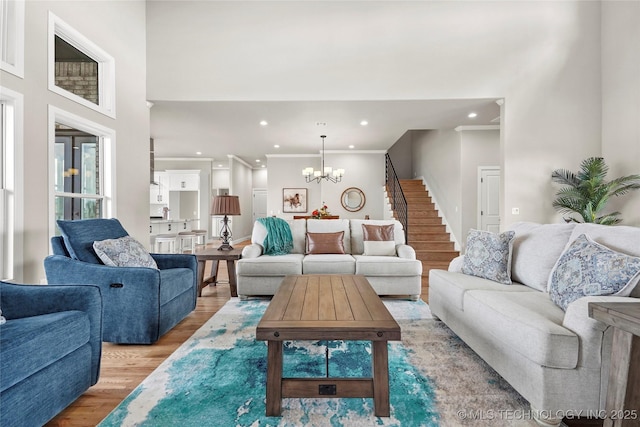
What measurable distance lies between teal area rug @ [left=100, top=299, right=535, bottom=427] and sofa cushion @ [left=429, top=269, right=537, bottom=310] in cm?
36

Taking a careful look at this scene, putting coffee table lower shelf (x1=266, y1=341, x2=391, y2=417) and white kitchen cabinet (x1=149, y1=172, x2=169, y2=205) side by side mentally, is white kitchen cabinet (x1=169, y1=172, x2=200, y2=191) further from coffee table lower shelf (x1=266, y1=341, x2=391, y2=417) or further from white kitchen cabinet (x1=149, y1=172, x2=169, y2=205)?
coffee table lower shelf (x1=266, y1=341, x2=391, y2=417)

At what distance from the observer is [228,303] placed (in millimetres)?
3551

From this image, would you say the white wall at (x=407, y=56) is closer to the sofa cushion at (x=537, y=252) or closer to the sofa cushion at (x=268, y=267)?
the sofa cushion at (x=537, y=252)

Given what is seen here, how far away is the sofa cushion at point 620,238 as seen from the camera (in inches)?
69.2

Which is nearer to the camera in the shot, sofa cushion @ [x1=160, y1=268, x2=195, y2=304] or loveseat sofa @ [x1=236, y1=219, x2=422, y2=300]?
sofa cushion @ [x1=160, y1=268, x2=195, y2=304]

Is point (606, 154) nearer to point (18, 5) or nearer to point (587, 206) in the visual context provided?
point (587, 206)

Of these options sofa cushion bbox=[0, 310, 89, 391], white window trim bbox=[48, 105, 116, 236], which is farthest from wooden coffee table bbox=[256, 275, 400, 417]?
white window trim bbox=[48, 105, 116, 236]

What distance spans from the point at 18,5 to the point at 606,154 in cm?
721

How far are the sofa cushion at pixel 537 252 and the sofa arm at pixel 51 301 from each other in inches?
118

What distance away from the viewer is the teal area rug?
1546mm

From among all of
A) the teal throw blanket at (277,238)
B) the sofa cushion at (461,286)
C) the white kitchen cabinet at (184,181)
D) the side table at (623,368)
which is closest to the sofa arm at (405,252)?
the sofa cushion at (461,286)

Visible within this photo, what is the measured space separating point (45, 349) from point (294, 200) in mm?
7792

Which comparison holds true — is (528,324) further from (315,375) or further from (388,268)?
(388,268)

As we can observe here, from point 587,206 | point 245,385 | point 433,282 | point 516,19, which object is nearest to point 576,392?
point 433,282
